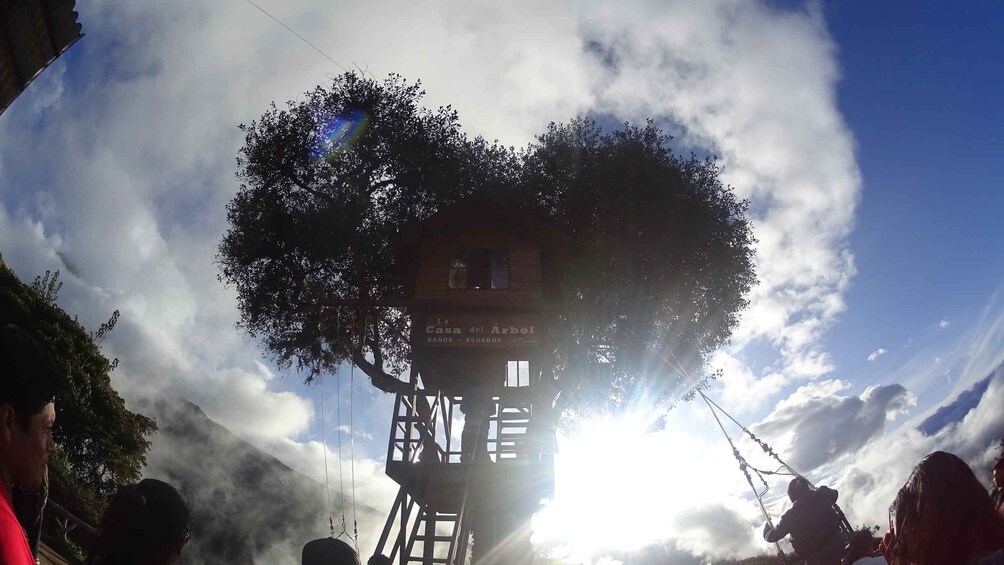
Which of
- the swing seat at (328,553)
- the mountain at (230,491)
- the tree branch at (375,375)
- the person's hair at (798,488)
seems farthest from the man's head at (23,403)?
the mountain at (230,491)

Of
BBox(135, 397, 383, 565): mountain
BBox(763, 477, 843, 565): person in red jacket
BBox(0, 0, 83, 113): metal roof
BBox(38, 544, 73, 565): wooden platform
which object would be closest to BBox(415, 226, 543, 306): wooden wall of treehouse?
BBox(0, 0, 83, 113): metal roof

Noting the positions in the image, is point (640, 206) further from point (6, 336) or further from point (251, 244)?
point (6, 336)

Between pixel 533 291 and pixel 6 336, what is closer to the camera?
pixel 6 336

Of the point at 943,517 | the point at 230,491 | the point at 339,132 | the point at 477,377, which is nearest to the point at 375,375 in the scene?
the point at 477,377

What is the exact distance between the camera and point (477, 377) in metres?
15.4

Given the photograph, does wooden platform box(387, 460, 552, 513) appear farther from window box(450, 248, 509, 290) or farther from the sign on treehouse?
window box(450, 248, 509, 290)

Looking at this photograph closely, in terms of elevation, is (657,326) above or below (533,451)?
above

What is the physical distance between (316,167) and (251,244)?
368 centimetres

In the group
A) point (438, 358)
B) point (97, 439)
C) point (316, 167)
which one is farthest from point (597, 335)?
point (97, 439)

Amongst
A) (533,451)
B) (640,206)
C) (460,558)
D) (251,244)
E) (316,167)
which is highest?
(316,167)

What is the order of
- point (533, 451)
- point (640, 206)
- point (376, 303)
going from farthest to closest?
point (640, 206) < point (376, 303) < point (533, 451)

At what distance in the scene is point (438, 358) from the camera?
15.3 metres

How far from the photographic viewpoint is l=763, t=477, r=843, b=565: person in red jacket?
3.92 m

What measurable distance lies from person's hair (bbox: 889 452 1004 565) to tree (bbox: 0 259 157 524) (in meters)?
26.8
